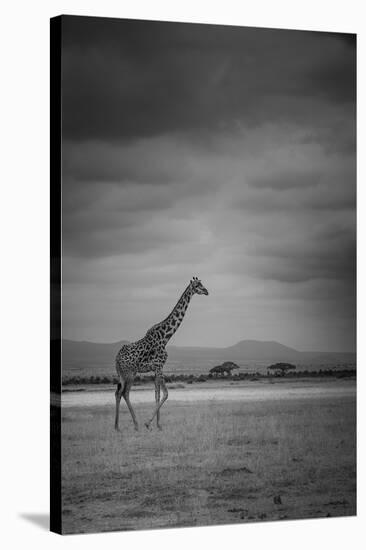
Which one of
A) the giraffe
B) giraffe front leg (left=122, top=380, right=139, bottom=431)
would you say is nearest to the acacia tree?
the giraffe

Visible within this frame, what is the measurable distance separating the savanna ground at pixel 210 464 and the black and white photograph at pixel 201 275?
0.02 meters

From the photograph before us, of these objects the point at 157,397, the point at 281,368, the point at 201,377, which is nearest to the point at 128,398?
the point at 157,397

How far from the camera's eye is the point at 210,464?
15734 millimetres

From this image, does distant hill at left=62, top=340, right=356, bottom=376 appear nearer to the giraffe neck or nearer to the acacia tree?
the acacia tree

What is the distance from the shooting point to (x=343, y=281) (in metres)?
16.6

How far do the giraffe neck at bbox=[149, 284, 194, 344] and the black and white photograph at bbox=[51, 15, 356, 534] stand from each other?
24 millimetres

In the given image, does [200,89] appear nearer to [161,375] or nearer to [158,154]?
[158,154]

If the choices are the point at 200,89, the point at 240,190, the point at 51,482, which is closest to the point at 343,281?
the point at 240,190

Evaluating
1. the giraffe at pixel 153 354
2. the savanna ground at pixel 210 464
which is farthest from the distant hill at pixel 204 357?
the savanna ground at pixel 210 464

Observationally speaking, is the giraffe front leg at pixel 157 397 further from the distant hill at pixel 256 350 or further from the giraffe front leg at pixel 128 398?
the distant hill at pixel 256 350

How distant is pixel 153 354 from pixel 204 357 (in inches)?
22.0

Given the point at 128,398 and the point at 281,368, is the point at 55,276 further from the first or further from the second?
the point at 281,368

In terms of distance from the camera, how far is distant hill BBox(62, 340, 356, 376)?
15.1 meters

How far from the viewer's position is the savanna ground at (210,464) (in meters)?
15.1
